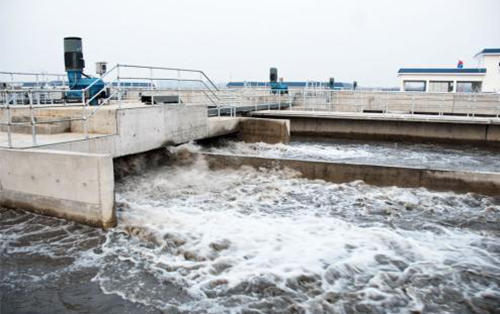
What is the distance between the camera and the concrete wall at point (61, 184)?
740 centimetres

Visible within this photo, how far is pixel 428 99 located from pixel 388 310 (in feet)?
65.3

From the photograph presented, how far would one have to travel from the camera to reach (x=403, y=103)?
77.2ft

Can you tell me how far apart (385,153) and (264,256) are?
1090cm

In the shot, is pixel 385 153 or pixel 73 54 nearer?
pixel 73 54

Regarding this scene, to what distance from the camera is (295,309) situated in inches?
206

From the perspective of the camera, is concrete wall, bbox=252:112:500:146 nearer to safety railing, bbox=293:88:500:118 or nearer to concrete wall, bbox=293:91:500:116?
safety railing, bbox=293:88:500:118

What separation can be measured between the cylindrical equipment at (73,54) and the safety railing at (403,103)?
1185 centimetres

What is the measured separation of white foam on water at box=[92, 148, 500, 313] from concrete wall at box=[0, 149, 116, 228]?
0.61 meters

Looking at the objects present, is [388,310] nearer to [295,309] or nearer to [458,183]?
[295,309]

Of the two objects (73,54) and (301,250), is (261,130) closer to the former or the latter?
(73,54)

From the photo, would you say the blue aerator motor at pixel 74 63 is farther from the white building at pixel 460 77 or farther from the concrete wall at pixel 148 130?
the white building at pixel 460 77

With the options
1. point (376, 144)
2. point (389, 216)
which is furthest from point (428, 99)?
point (389, 216)

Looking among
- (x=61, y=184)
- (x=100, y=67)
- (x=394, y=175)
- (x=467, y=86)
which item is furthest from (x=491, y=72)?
(x=61, y=184)

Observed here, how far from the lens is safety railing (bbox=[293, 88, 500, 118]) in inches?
856
